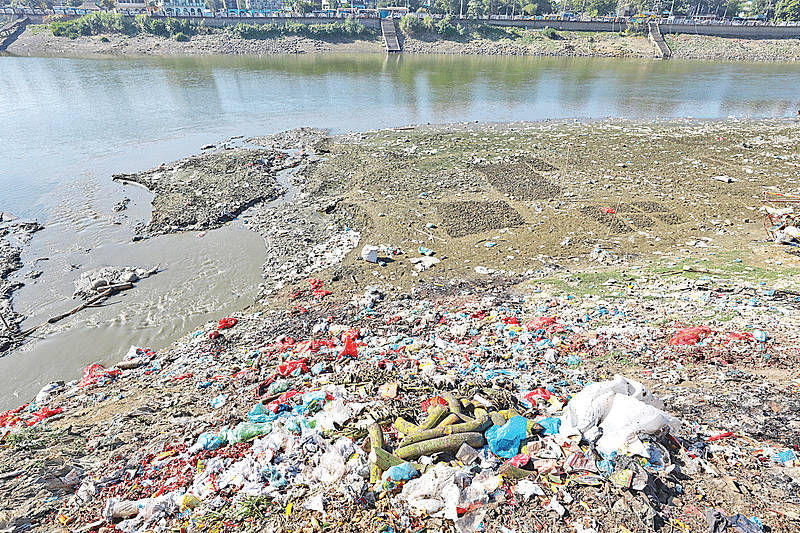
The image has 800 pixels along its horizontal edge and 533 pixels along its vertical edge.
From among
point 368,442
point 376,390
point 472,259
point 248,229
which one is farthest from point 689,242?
point 248,229

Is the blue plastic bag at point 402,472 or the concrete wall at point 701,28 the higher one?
the concrete wall at point 701,28

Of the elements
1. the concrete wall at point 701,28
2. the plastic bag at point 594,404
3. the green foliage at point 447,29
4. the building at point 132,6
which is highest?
the building at point 132,6

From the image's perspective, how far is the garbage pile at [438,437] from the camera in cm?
308

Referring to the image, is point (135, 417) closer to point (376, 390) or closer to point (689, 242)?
point (376, 390)

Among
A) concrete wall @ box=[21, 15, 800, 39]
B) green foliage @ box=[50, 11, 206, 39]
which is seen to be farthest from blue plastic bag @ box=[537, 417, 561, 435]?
green foliage @ box=[50, 11, 206, 39]

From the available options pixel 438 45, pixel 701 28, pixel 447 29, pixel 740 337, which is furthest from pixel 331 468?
pixel 701 28

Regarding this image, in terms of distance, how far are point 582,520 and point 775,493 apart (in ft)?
4.96

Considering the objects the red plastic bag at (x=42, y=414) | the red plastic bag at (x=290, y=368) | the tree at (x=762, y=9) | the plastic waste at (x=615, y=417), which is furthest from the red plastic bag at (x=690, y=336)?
the tree at (x=762, y=9)

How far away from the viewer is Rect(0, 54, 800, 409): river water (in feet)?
25.5

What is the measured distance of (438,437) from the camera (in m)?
3.55

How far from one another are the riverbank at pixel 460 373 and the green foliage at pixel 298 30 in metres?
52.5

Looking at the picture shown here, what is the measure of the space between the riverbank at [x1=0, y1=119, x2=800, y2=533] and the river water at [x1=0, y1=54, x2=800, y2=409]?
1088 millimetres

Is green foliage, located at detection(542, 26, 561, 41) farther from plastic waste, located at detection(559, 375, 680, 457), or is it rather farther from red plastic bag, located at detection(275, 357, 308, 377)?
plastic waste, located at detection(559, 375, 680, 457)

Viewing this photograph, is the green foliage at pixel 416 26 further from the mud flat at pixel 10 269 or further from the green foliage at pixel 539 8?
the mud flat at pixel 10 269
